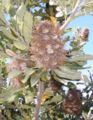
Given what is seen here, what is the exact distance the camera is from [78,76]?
2.51 m

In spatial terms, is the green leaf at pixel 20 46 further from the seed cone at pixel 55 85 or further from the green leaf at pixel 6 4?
the seed cone at pixel 55 85

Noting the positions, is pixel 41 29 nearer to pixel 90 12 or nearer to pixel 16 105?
pixel 90 12

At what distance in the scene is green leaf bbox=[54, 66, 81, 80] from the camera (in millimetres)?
2523

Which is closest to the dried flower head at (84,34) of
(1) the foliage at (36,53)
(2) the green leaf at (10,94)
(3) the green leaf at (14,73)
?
(1) the foliage at (36,53)

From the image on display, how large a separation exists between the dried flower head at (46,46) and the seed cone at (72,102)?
37.1 inches

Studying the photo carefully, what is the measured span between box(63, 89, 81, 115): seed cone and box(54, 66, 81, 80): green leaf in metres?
0.87

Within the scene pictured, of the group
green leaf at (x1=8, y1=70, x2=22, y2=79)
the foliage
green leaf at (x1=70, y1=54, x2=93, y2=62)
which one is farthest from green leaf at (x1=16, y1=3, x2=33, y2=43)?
green leaf at (x1=70, y1=54, x2=93, y2=62)

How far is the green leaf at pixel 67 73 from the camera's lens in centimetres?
252

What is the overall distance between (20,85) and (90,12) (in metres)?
0.70

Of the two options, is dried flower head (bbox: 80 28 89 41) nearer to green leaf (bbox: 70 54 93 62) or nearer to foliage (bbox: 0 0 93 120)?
foliage (bbox: 0 0 93 120)

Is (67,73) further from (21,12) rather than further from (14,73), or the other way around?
(21,12)

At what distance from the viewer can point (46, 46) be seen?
242 centimetres

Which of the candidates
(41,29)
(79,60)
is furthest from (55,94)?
(41,29)

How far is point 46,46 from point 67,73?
0.24 m
